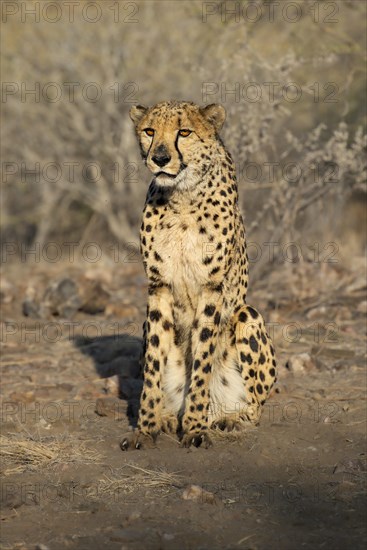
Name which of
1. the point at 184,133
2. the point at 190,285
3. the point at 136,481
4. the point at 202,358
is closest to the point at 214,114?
the point at 184,133

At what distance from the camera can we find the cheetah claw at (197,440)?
4.66 metres

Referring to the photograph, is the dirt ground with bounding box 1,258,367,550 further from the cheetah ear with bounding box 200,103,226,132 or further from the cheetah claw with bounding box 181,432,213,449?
the cheetah ear with bounding box 200,103,226,132

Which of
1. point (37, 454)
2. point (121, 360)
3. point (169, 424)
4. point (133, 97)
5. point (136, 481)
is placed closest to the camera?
point (136, 481)

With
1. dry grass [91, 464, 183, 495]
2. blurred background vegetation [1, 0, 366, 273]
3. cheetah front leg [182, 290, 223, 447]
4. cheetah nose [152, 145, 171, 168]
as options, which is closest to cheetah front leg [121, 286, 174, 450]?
cheetah front leg [182, 290, 223, 447]

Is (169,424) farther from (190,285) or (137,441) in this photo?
(190,285)


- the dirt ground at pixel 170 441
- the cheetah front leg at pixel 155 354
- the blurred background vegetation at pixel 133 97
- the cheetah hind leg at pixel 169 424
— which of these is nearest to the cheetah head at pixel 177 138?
the cheetah front leg at pixel 155 354

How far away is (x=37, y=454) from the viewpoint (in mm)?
4480

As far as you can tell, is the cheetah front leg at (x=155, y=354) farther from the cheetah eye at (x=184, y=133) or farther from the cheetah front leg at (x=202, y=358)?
the cheetah eye at (x=184, y=133)

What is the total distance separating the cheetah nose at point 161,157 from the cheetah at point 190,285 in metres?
0.06

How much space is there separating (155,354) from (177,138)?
3.58ft

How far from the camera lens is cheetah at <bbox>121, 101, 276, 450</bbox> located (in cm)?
473

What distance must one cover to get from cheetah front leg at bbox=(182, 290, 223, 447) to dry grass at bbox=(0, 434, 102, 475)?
0.53 meters

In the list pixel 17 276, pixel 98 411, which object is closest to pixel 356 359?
pixel 98 411

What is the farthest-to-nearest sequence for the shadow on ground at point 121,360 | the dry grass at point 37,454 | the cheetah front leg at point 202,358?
the shadow on ground at point 121,360 → the cheetah front leg at point 202,358 → the dry grass at point 37,454
